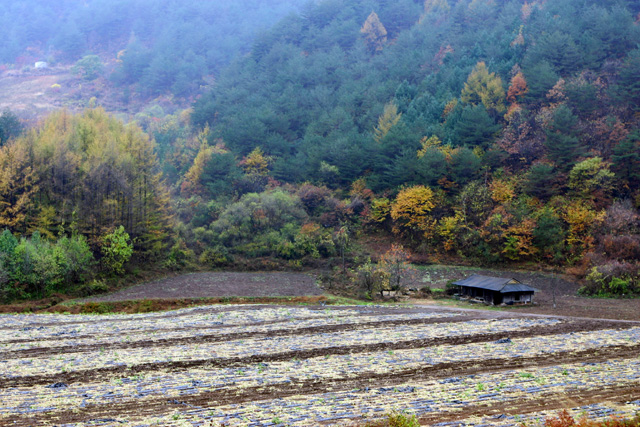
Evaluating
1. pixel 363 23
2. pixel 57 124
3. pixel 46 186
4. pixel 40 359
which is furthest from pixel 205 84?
pixel 40 359

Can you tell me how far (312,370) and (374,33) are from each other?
8850cm

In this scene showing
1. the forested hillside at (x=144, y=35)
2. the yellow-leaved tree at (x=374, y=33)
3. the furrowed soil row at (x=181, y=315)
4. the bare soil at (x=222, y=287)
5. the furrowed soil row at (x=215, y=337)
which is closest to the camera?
the furrowed soil row at (x=215, y=337)

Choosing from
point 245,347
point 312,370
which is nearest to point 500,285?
point 245,347

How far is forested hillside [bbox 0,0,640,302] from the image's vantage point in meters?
41.2

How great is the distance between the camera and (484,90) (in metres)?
60.0

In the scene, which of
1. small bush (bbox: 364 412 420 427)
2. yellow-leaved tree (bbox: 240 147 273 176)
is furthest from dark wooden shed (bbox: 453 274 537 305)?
yellow-leaved tree (bbox: 240 147 273 176)

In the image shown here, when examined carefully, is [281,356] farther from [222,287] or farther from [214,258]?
[214,258]

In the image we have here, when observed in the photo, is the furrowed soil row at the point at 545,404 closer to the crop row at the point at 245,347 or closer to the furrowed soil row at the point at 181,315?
the crop row at the point at 245,347

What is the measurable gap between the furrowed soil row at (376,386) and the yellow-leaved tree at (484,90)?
45477mm

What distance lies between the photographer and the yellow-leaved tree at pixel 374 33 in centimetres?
9425

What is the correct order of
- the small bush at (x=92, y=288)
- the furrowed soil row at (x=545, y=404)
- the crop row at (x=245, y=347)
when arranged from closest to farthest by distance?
the furrowed soil row at (x=545, y=404), the crop row at (x=245, y=347), the small bush at (x=92, y=288)

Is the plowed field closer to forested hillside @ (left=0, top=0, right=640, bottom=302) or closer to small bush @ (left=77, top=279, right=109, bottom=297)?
small bush @ (left=77, top=279, right=109, bottom=297)

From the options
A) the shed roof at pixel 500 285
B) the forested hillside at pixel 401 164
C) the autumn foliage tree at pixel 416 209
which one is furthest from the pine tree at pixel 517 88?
the shed roof at pixel 500 285

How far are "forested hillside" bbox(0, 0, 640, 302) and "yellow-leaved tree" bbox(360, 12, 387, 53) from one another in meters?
10.9
